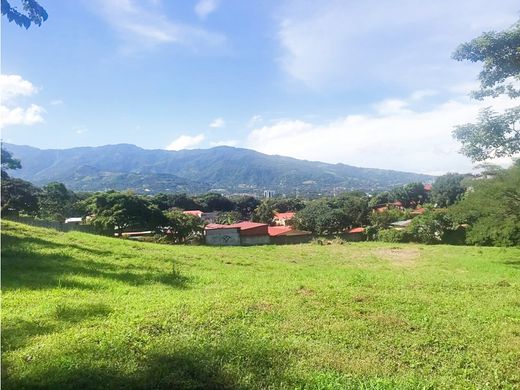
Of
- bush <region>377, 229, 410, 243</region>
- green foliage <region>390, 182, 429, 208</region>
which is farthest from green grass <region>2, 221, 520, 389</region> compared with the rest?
green foliage <region>390, 182, 429, 208</region>

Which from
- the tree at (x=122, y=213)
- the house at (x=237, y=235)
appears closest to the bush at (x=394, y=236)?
the house at (x=237, y=235)

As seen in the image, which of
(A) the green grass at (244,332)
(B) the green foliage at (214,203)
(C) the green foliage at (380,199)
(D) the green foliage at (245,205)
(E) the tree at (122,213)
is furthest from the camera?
(D) the green foliage at (245,205)

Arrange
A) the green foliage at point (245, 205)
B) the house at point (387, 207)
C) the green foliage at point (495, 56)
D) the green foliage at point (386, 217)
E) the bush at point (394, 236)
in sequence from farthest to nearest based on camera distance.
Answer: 1. the green foliage at point (245, 205)
2. the house at point (387, 207)
3. the green foliage at point (386, 217)
4. the bush at point (394, 236)
5. the green foliage at point (495, 56)

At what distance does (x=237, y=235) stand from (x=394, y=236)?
1826 cm

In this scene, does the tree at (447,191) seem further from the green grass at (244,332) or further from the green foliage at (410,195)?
the green grass at (244,332)

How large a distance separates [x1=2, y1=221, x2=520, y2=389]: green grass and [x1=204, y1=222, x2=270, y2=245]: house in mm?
36584

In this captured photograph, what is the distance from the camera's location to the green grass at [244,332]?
588 cm

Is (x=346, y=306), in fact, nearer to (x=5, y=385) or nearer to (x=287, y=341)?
(x=287, y=341)

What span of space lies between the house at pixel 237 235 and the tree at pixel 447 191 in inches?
1680

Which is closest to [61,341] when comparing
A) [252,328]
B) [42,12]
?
[252,328]

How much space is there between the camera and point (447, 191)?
274 ft

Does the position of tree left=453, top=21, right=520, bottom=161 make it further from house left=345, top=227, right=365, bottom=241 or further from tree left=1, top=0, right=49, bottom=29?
house left=345, top=227, right=365, bottom=241

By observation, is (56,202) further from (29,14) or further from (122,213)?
(29,14)

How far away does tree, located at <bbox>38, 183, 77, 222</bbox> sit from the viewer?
56.9 metres
